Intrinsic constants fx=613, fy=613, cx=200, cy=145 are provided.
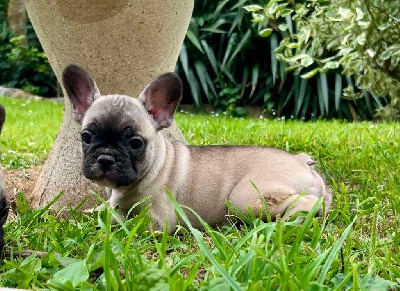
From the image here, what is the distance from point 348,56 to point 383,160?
0.85 m

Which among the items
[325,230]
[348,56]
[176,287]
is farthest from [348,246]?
[348,56]

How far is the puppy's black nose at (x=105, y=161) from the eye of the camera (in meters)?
3.07

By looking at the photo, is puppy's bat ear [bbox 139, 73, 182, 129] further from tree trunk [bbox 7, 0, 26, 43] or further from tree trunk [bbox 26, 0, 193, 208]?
tree trunk [bbox 7, 0, 26, 43]

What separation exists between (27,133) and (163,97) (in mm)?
4263

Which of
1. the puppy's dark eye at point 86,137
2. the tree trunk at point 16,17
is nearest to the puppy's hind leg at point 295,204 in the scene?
the puppy's dark eye at point 86,137

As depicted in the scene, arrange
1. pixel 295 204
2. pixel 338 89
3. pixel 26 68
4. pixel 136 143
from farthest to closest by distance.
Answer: pixel 26 68
pixel 338 89
pixel 295 204
pixel 136 143

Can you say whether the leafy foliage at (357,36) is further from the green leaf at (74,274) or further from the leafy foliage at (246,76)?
the leafy foliage at (246,76)

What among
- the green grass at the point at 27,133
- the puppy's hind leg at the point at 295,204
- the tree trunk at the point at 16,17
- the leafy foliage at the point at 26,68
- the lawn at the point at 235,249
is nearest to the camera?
the lawn at the point at 235,249

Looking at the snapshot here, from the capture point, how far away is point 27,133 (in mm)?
7262

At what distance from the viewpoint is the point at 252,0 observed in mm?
10633

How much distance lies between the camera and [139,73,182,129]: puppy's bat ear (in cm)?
336

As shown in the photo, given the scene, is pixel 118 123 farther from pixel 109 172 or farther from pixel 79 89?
pixel 79 89

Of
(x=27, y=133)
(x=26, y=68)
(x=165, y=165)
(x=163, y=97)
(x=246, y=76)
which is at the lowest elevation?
(x=26, y=68)

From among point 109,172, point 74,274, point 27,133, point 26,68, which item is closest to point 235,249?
point 74,274
